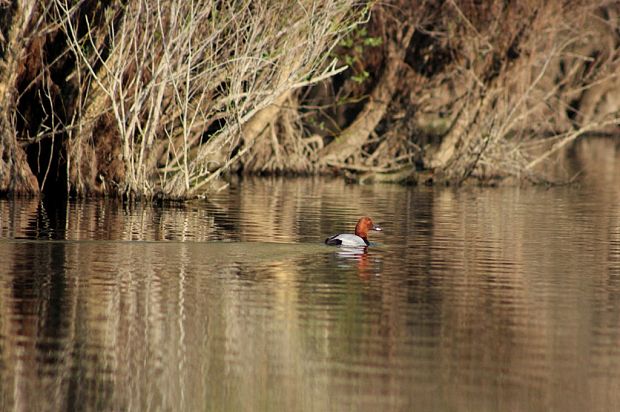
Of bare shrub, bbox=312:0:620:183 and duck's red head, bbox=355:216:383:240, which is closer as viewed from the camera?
duck's red head, bbox=355:216:383:240

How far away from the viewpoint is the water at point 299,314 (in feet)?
35.2

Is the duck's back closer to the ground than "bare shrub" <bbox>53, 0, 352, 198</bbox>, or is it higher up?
closer to the ground

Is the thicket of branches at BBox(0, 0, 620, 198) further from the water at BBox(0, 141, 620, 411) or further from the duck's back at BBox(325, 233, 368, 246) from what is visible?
the duck's back at BBox(325, 233, 368, 246)

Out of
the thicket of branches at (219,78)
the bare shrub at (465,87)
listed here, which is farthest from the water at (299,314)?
the bare shrub at (465,87)

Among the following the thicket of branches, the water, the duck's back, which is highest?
the thicket of branches

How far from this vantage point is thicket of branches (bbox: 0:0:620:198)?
2523cm

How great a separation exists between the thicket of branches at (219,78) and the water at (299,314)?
2.26 m

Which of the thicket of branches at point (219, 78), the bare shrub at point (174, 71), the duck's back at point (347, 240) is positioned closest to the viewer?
the duck's back at point (347, 240)

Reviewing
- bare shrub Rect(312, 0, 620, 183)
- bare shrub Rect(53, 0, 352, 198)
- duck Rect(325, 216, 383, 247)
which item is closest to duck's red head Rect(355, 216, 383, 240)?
duck Rect(325, 216, 383, 247)

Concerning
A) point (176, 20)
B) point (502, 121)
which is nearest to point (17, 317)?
point (176, 20)

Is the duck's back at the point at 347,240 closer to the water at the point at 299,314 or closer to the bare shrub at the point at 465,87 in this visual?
the water at the point at 299,314

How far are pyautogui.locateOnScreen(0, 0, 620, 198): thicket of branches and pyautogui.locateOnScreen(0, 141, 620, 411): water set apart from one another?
2.26m

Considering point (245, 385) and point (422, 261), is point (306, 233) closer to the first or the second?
point (422, 261)

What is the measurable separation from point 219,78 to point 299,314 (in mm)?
12484
